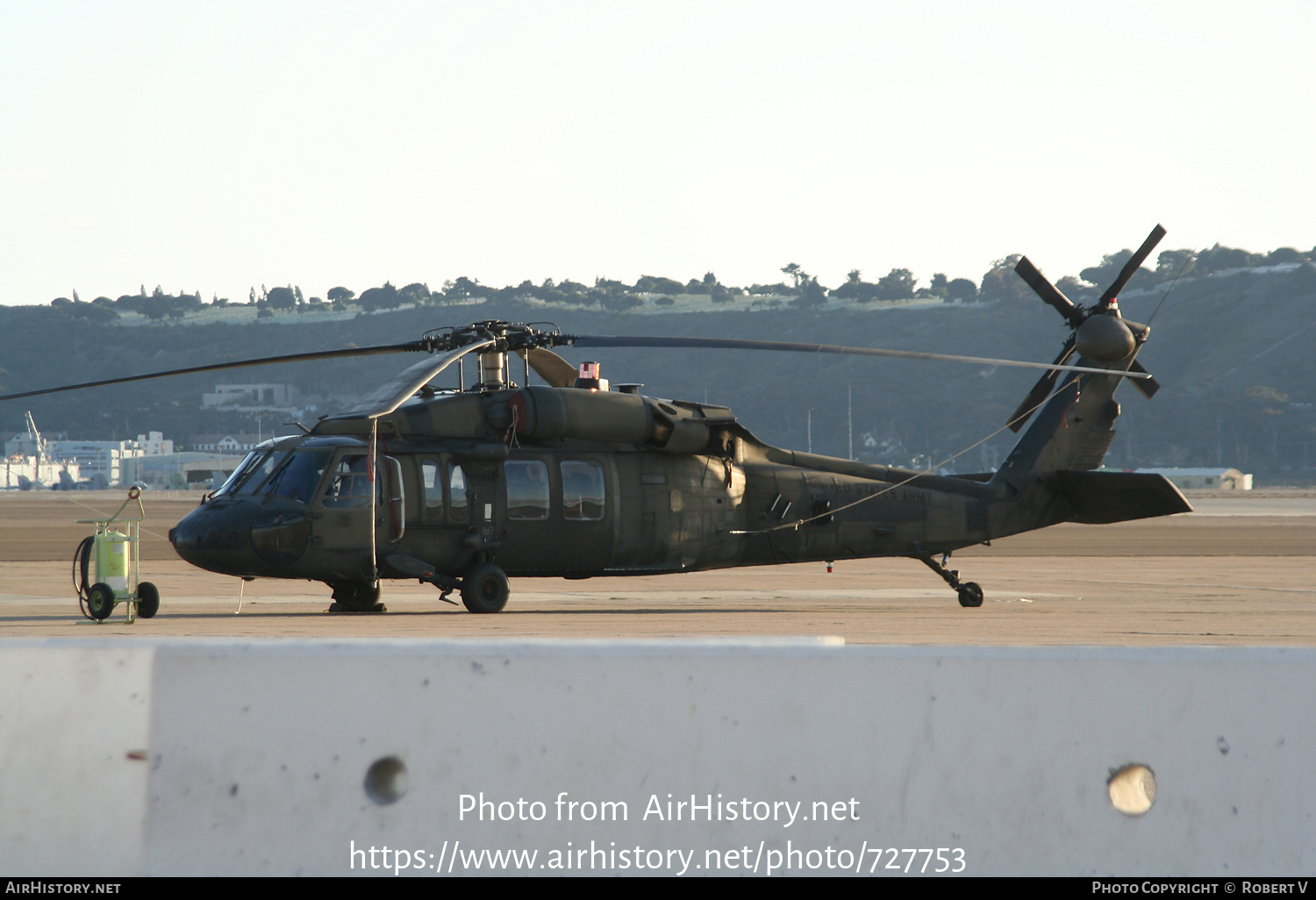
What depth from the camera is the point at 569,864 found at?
3.92m

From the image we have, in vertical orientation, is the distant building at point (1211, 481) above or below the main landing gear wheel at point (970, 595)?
below

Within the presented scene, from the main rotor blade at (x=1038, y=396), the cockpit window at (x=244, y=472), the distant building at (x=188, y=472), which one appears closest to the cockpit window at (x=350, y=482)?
the cockpit window at (x=244, y=472)

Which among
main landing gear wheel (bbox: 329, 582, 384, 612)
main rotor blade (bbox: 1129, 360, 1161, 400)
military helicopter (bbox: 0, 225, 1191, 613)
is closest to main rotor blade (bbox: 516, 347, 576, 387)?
military helicopter (bbox: 0, 225, 1191, 613)

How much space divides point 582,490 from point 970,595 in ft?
20.0

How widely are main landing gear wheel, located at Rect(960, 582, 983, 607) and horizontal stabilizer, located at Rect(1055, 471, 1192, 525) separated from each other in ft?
7.80

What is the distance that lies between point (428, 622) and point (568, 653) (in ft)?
29.8

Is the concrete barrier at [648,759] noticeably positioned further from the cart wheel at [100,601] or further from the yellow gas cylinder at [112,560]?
the yellow gas cylinder at [112,560]

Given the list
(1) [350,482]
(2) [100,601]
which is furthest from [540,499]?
(2) [100,601]

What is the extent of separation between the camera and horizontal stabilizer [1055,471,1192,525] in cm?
1883

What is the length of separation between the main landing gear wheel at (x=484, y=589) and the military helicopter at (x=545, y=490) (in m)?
0.02

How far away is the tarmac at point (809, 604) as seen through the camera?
11492 millimetres

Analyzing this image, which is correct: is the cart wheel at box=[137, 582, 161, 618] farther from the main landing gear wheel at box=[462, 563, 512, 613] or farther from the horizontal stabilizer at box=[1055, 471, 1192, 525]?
the horizontal stabilizer at box=[1055, 471, 1192, 525]

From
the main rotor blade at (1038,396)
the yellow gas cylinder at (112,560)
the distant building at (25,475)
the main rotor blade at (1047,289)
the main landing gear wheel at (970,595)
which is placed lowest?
the distant building at (25,475)

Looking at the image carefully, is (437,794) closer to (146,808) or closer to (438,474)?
(146,808)
